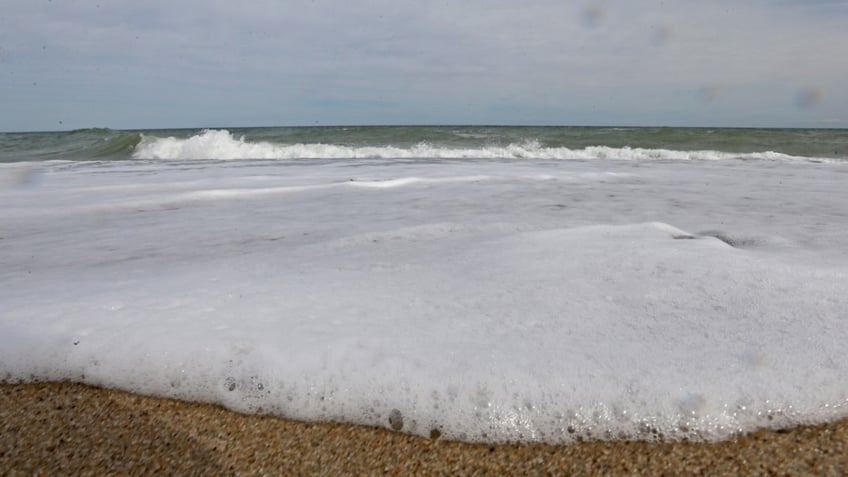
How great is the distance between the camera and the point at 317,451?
1.01 metres

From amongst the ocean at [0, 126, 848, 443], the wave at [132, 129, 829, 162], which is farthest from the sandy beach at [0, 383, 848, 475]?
the wave at [132, 129, 829, 162]

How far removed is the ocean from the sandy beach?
0.12ft

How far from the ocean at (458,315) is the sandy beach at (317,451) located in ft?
0.12

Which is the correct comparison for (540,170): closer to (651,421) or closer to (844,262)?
(844,262)

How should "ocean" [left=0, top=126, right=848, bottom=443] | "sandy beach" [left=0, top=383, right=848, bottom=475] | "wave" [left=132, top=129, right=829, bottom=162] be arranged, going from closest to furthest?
"sandy beach" [left=0, top=383, right=848, bottom=475], "ocean" [left=0, top=126, right=848, bottom=443], "wave" [left=132, top=129, right=829, bottom=162]

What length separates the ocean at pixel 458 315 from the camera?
3.57ft

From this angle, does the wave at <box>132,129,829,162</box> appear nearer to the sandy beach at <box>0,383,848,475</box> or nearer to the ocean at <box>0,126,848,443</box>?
the ocean at <box>0,126,848,443</box>

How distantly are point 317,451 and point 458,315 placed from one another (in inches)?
20.5

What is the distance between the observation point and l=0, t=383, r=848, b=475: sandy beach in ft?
3.10

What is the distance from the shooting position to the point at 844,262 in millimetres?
1884

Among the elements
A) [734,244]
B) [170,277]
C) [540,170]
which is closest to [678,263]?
[734,244]

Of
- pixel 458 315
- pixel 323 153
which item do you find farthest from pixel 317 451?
pixel 323 153

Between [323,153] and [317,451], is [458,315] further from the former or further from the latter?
[323,153]

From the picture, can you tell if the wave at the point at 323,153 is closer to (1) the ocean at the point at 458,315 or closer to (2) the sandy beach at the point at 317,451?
(1) the ocean at the point at 458,315
